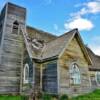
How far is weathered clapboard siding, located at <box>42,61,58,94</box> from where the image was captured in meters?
17.0

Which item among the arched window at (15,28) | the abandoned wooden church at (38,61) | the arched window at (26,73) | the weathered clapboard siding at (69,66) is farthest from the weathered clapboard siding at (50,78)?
the arched window at (15,28)

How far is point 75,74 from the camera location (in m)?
18.5

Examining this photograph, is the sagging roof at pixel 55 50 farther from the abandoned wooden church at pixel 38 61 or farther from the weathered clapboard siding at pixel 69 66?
the weathered clapboard siding at pixel 69 66

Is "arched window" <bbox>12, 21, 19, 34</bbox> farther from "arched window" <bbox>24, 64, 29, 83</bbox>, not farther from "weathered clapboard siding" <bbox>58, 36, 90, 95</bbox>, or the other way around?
"weathered clapboard siding" <bbox>58, 36, 90, 95</bbox>

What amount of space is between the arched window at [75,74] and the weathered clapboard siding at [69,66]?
0.40m

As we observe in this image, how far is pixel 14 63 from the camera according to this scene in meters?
21.3

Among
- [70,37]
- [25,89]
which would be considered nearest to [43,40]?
[70,37]

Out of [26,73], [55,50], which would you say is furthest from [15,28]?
[55,50]

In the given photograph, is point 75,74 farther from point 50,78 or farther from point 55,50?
point 55,50

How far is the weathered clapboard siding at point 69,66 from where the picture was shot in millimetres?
17078

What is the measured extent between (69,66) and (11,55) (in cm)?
751

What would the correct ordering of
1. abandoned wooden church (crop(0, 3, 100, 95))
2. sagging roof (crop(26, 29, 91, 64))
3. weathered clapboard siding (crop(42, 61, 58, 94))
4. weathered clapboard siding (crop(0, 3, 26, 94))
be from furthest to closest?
1. weathered clapboard siding (crop(0, 3, 26, 94))
2. sagging roof (crop(26, 29, 91, 64))
3. abandoned wooden church (crop(0, 3, 100, 95))
4. weathered clapboard siding (crop(42, 61, 58, 94))

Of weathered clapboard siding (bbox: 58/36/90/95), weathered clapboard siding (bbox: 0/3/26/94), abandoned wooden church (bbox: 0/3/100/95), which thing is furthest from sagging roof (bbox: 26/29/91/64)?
weathered clapboard siding (bbox: 0/3/26/94)

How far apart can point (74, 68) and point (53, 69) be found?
2.65m
